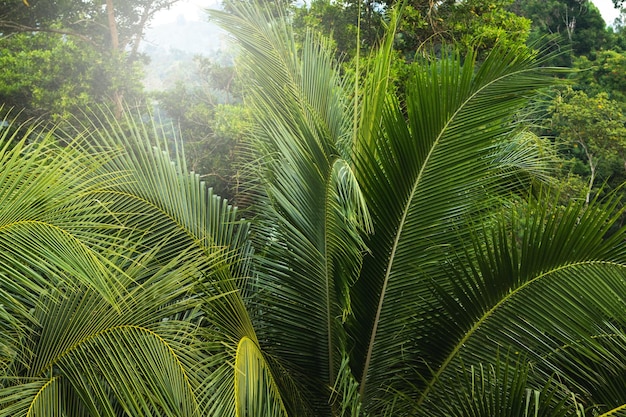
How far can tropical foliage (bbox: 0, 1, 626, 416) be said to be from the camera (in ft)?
7.20

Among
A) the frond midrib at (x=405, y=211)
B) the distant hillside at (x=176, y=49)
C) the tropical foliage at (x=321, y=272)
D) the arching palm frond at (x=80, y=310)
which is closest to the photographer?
the arching palm frond at (x=80, y=310)

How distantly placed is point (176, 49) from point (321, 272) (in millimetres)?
11901

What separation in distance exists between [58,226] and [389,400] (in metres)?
1.72

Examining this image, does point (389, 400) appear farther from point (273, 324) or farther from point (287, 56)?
point (287, 56)

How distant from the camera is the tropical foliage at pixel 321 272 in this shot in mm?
2193

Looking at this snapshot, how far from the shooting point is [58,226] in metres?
1.85

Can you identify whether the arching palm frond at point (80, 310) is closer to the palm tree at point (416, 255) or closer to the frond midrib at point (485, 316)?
the palm tree at point (416, 255)

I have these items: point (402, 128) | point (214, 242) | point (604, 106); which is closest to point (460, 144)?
point (402, 128)

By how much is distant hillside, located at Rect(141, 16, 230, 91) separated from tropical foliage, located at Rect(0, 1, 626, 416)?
7448 millimetres

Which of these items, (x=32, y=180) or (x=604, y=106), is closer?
(x=32, y=180)

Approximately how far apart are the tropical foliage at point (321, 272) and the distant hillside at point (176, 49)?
293 inches

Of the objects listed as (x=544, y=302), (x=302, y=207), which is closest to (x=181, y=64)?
(x=302, y=207)

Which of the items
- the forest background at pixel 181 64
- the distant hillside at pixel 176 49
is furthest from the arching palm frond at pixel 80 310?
the distant hillside at pixel 176 49

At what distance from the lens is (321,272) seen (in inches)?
115
